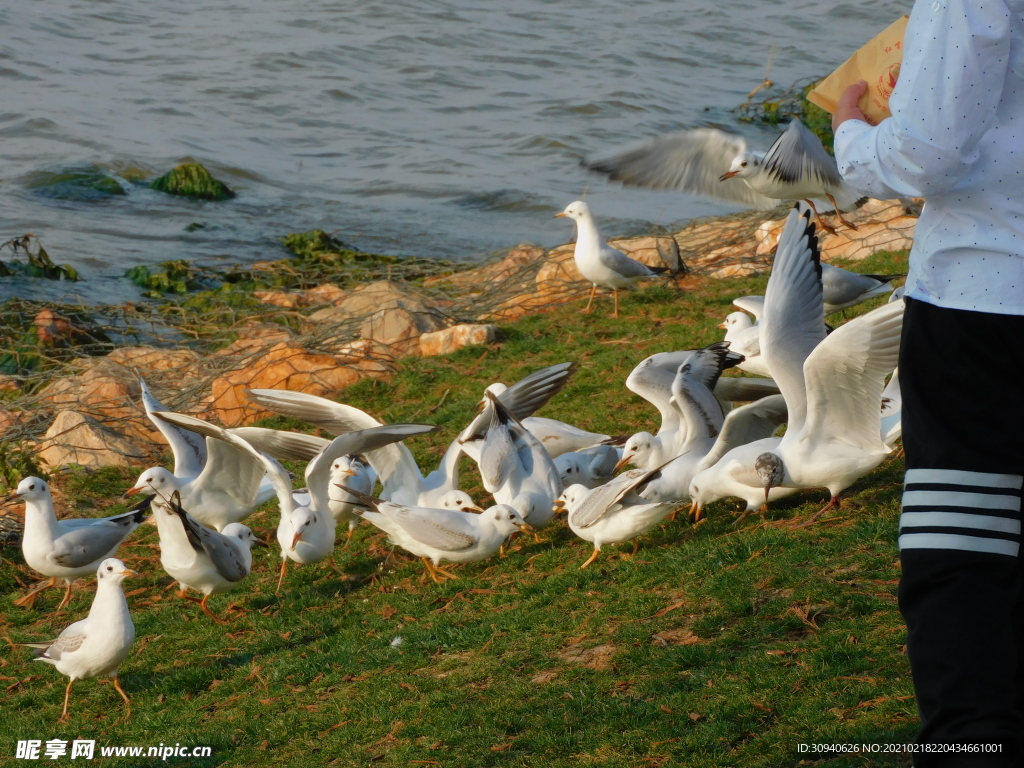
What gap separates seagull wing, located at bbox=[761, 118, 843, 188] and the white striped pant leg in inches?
249

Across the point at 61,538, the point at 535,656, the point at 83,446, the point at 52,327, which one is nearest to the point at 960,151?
the point at 535,656

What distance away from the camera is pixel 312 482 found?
21.9ft

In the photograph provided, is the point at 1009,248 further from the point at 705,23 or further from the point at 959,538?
the point at 705,23

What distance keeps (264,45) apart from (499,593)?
2416cm

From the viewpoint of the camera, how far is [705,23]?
1257 inches

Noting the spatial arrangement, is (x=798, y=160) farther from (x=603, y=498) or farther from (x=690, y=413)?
(x=603, y=498)

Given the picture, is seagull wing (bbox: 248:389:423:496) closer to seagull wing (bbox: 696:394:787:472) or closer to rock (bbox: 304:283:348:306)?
seagull wing (bbox: 696:394:787:472)

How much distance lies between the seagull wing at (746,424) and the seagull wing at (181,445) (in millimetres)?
3494

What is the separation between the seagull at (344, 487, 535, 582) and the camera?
6.32 meters

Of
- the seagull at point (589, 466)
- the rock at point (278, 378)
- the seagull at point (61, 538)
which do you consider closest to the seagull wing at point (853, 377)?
the seagull at point (589, 466)

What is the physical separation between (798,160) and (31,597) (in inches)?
243

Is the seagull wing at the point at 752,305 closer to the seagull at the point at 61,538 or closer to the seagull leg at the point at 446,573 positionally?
the seagull leg at the point at 446,573

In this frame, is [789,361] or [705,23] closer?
[789,361]

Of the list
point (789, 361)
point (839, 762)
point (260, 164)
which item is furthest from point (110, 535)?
point (260, 164)
